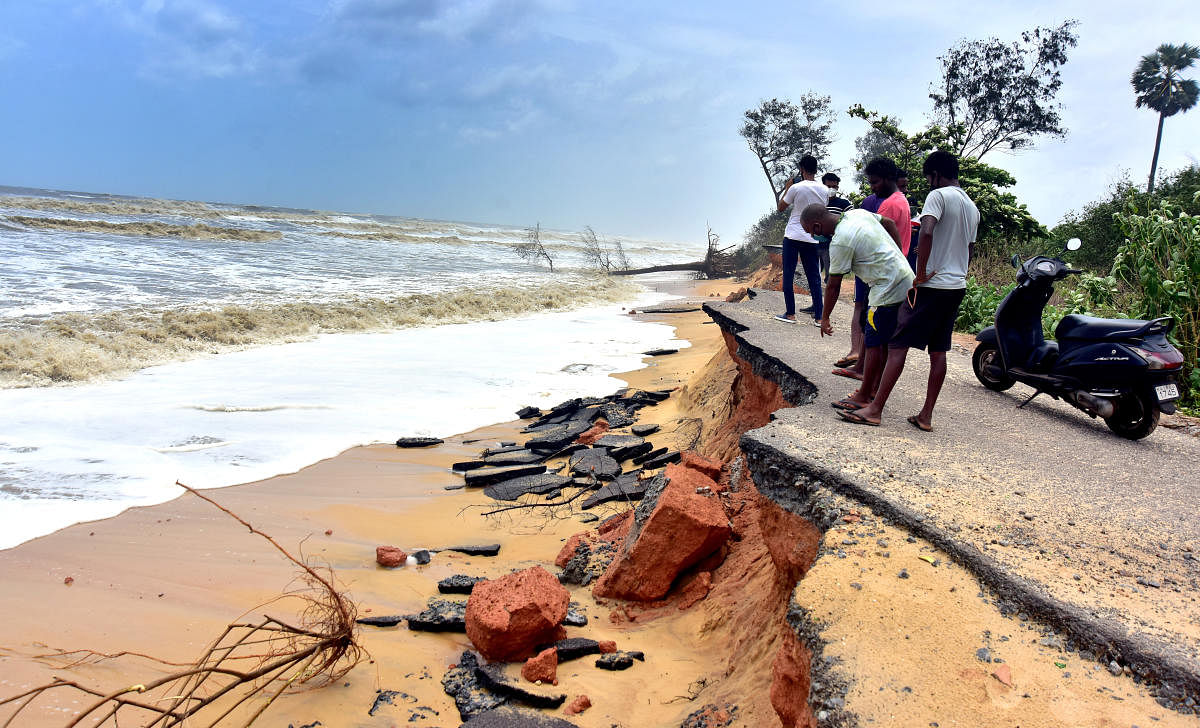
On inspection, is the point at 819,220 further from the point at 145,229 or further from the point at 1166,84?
the point at 1166,84

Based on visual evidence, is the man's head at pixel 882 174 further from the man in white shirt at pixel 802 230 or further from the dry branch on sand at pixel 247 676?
the dry branch on sand at pixel 247 676

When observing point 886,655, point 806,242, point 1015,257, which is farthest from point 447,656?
point 806,242

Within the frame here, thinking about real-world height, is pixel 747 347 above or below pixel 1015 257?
below

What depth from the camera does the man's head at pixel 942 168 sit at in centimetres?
409

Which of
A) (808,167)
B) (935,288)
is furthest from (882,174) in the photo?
(808,167)

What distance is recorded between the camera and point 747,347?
6.06 metres

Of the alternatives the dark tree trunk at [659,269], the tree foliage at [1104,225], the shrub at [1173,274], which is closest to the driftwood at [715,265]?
the dark tree trunk at [659,269]

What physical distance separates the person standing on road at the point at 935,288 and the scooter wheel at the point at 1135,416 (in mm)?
1510

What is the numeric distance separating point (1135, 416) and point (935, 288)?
1.82 metres

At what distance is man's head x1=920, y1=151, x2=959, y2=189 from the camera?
409 centimetres

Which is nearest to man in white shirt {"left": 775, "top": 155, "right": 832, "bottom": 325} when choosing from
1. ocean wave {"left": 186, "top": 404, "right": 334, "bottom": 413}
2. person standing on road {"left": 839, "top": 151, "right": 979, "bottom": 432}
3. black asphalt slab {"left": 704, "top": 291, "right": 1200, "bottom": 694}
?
black asphalt slab {"left": 704, "top": 291, "right": 1200, "bottom": 694}

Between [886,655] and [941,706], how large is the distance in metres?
0.23

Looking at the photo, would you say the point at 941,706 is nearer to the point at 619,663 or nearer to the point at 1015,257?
the point at 619,663

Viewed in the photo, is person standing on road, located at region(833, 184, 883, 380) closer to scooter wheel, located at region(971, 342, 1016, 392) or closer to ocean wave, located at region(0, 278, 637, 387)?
scooter wheel, located at region(971, 342, 1016, 392)
